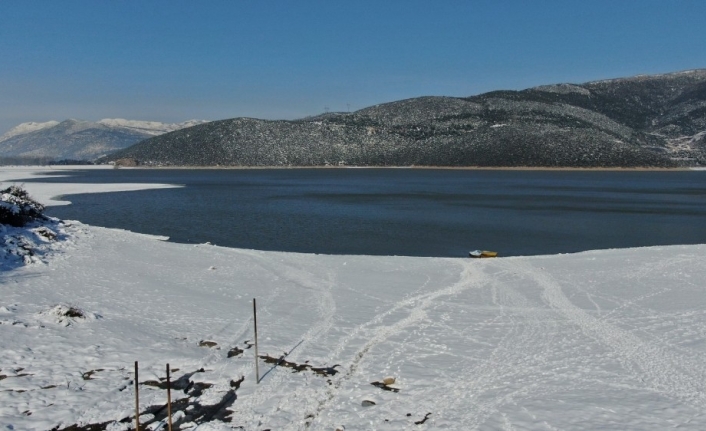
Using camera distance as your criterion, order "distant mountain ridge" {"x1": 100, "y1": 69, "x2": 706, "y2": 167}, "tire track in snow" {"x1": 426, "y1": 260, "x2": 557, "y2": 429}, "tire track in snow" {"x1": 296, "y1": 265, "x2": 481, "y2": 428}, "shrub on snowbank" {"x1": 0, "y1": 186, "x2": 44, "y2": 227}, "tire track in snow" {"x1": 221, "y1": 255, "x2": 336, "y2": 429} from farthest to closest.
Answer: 1. "distant mountain ridge" {"x1": 100, "y1": 69, "x2": 706, "y2": 167}
2. "shrub on snowbank" {"x1": 0, "y1": 186, "x2": 44, "y2": 227}
3. "tire track in snow" {"x1": 296, "y1": 265, "x2": 481, "y2": 428}
4. "tire track in snow" {"x1": 426, "y1": 260, "x2": 557, "y2": 429}
5. "tire track in snow" {"x1": 221, "y1": 255, "x2": 336, "y2": 429}

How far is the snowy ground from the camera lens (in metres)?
8.01

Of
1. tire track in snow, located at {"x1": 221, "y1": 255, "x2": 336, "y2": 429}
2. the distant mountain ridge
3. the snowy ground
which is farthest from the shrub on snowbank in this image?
the distant mountain ridge

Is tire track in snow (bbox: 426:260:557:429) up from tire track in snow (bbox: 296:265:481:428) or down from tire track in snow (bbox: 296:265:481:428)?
down

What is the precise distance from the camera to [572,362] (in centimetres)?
1038

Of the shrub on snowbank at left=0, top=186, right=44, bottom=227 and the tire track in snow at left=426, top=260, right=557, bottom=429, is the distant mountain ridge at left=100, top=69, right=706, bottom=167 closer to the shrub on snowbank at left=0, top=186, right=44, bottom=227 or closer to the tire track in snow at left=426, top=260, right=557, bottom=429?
the shrub on snowbank at left=0, top=186, right=44, bottom=227

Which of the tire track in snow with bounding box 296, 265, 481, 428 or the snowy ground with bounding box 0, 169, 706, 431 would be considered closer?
the snowy ground with bounding box 0, 169, 706, 431

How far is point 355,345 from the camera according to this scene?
440 inches

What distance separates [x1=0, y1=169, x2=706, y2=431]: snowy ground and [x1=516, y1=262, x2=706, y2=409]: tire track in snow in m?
0.05

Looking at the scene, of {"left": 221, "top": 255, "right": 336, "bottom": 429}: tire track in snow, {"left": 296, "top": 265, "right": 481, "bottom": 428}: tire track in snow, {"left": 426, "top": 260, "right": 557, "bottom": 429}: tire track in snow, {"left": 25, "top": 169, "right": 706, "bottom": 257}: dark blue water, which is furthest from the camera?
{"left": 25, "top": 169, "right": 706, "bottom": 257}: dark blue water

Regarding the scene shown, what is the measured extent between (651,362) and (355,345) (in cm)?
595

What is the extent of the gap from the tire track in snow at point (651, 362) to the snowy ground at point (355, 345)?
47 mm

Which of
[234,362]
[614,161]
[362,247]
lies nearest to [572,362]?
[234,362]

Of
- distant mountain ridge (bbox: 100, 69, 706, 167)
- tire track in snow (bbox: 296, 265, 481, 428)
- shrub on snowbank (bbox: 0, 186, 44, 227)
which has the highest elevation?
distant mountain ridge (bbox: 100, 69, 706, 167)

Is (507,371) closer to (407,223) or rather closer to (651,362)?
(651,362)
